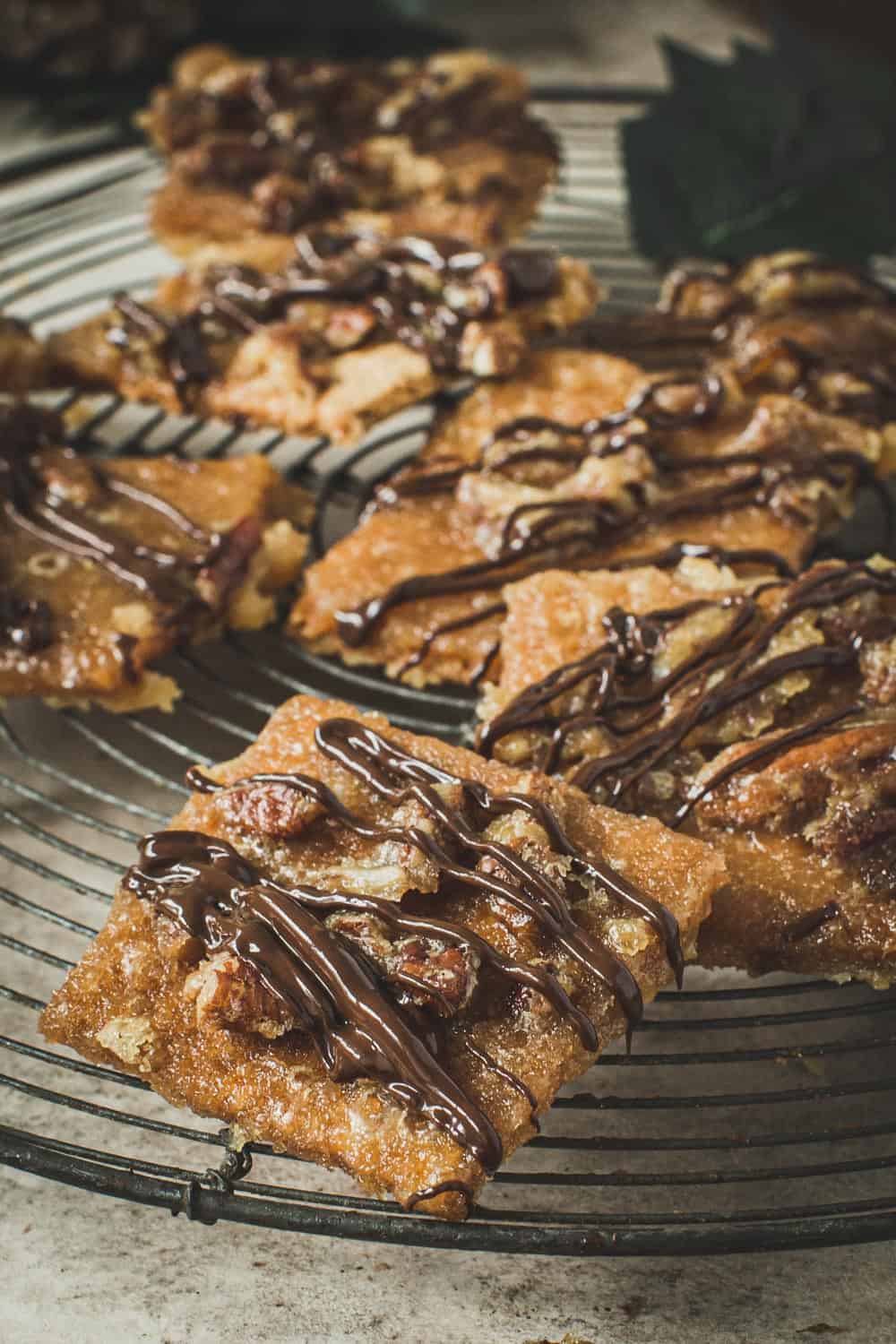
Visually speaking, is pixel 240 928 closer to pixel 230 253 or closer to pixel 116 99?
pixel 230 253

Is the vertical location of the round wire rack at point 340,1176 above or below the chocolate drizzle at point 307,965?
below

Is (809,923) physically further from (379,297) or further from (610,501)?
(379,297)

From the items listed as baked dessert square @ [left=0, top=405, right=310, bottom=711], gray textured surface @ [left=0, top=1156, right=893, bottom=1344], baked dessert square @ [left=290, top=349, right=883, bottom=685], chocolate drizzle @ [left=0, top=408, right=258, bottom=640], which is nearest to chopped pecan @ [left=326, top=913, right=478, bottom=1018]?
gray textured surface @ [left=0, top=1156, right=893, bottom=1344]

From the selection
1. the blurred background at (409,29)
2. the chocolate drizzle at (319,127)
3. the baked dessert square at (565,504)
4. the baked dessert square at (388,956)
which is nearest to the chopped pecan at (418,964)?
the baked dessert square at (388,956)

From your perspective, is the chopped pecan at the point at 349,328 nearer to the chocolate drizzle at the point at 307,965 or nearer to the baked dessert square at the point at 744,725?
the baked dessert square at the point at 744,725

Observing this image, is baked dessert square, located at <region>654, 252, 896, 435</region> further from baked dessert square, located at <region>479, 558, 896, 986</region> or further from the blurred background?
the blurred background

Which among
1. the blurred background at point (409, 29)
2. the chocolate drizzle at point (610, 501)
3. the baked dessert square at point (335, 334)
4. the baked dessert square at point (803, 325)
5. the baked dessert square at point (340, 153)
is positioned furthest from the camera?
the blurred background at point (409, 29)

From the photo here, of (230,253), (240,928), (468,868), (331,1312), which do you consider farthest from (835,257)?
(331,1312)
